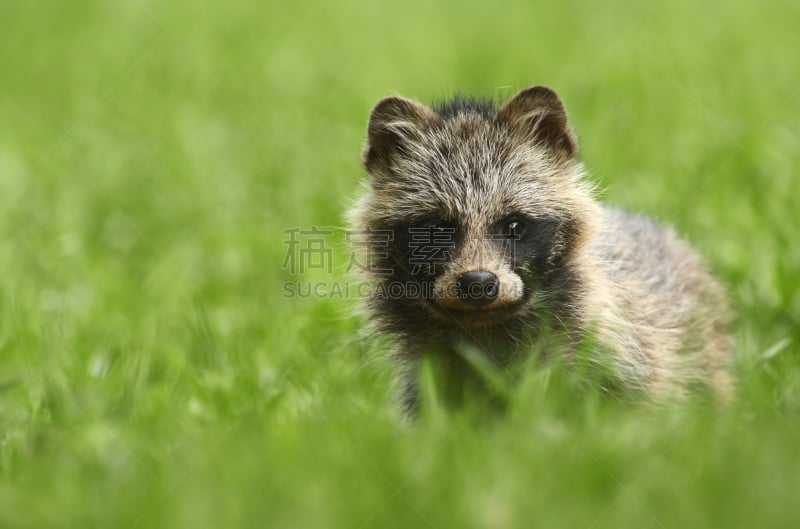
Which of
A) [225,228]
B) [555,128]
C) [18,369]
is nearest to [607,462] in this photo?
[555,128]

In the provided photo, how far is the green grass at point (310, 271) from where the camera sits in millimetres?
4117

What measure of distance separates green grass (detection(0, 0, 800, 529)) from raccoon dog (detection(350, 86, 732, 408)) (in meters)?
0.41

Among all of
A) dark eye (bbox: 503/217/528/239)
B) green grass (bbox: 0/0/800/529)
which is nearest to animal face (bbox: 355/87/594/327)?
dark eye (bbox: 503/217/528/239)

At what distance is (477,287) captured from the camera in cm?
552

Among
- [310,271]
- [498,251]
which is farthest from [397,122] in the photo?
[310,271]

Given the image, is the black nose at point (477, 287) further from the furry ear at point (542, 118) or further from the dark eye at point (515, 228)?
the furry ear at point (542, 118)

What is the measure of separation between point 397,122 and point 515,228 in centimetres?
102

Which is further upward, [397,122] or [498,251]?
[397,122]

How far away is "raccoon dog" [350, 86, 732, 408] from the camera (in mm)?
5922

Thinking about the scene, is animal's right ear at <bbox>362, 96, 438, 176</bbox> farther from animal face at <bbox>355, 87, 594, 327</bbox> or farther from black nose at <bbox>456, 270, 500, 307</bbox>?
black nose at <bbox>456, 270, 500, 307</bbox>

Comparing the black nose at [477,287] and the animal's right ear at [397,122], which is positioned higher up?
the animal's right ear at [397,122]

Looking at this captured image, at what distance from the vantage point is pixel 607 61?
12734 millimetres

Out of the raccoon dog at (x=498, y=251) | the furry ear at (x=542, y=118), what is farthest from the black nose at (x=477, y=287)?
the furry ear at (x=542, y=118)

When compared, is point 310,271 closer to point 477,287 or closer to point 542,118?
point 542,118
